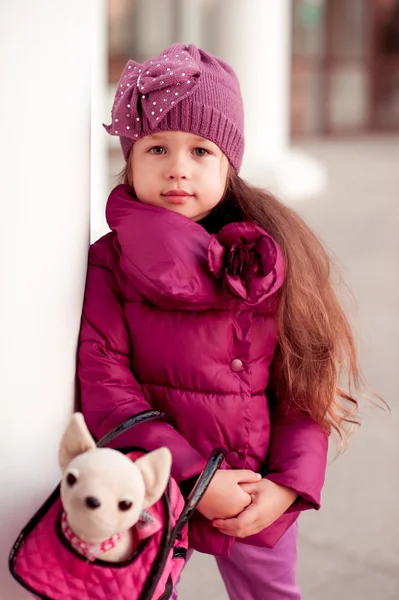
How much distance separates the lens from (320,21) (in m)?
15.5

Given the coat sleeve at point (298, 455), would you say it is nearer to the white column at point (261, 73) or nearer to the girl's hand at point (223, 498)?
the girl's hand at point (223, 498)

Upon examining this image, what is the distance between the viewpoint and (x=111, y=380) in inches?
61.4

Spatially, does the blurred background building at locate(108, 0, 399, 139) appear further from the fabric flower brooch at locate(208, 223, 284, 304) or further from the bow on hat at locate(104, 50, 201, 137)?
the fabric flower brooch at locate(208, 223, 284, 304)

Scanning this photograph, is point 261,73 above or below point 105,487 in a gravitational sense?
below

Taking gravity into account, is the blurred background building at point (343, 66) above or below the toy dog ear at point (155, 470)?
below

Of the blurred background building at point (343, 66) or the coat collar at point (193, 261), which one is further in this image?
the blurred background building at point (343, 66)

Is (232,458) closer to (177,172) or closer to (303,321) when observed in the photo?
(303,321)

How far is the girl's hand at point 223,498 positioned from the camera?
152 centimetres

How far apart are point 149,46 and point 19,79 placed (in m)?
12.0

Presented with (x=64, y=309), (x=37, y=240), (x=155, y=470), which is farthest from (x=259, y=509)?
(x=37, y=240)

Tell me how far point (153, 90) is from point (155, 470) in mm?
717

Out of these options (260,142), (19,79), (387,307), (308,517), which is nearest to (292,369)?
(19,79)

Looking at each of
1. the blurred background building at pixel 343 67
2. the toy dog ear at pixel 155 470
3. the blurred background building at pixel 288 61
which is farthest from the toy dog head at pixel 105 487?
the blurred background building at pixel 343 67

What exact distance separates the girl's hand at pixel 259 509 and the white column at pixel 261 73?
671 cm
